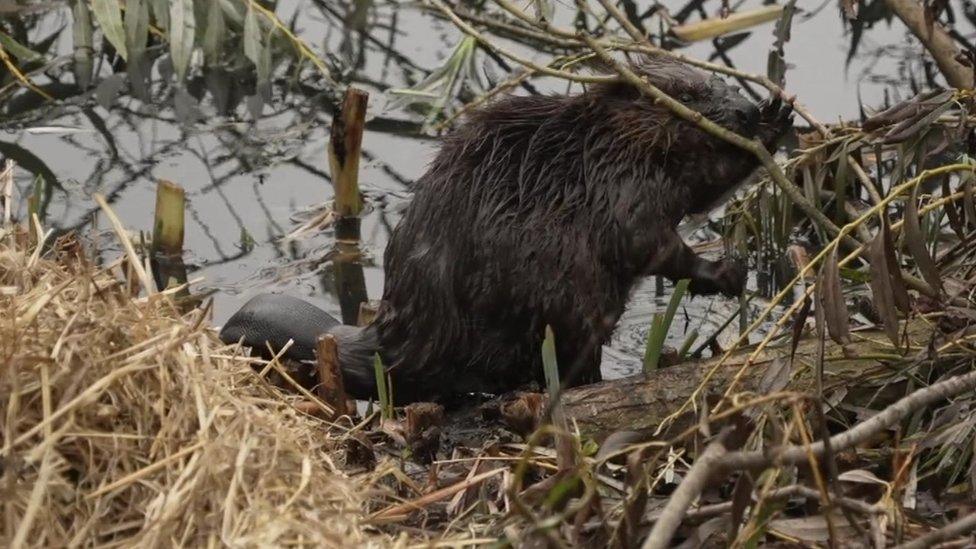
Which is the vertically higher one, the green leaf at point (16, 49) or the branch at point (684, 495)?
the green leaf at point (16, 49)

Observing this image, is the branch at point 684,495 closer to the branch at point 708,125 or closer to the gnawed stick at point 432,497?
the gnawed stick at point 432,497

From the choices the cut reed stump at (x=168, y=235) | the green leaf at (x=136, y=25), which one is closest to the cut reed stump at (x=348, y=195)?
the cut reed stump at (x=168, y=235)

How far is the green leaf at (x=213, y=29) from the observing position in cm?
404

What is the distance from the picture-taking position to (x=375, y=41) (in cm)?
482

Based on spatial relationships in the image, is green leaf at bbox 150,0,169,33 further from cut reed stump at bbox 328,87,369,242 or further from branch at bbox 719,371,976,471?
branch at bbox 719,371,976,471

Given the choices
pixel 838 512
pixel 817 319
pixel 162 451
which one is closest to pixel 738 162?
pixel 817 319

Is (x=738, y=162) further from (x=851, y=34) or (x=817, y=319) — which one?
(x=851, y=34)

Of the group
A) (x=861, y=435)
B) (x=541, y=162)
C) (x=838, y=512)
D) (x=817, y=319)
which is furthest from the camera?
(x=541, y=162)

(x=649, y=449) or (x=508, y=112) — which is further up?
(x=508, y=112)

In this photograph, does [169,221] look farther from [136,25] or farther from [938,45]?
[938,45]

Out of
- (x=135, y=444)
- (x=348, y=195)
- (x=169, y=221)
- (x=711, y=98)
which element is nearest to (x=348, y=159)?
(x=348, y=195)

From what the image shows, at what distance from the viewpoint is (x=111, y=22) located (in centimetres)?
386

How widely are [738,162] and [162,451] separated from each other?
1.32m

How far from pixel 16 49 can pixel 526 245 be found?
206 cm
